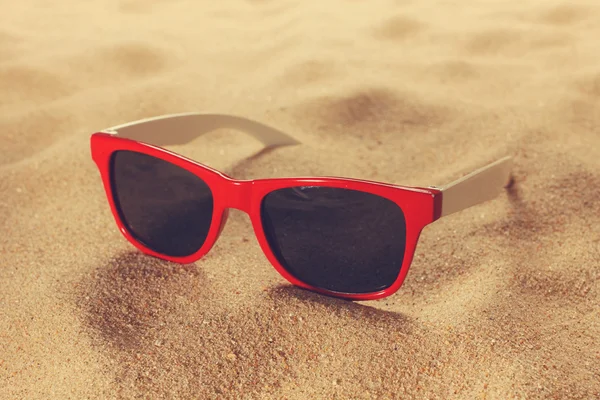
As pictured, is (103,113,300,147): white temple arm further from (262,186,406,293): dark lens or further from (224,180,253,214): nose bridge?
(262,186,406,293): dark lens

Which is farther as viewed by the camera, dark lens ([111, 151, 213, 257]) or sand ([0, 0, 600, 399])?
dark lens ([111, 151, 213, 257])

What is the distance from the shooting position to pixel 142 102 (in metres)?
2.10

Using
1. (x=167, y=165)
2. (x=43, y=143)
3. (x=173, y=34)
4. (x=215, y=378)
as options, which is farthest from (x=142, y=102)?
(x=215, y=378)

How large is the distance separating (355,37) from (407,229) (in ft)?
5.59

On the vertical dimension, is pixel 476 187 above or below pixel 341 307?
above

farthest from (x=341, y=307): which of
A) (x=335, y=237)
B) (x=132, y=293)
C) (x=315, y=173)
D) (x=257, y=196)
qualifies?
(x=315, y=173)

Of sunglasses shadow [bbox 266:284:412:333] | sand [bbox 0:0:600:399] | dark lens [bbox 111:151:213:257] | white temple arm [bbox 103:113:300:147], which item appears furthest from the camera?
white temple arm [bbox 103:113:300:147]

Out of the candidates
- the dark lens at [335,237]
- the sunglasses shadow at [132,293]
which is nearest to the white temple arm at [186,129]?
the sunglasses shadow at [132,293]

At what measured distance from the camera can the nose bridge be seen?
3.82 feet

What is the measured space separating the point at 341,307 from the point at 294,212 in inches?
8.2

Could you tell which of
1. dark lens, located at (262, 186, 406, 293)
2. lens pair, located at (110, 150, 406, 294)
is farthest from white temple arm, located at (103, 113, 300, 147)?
dark lens, located at (262, 186, 406, 293)

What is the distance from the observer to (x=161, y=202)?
1333 millimetres

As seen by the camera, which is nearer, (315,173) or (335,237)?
(335,237)

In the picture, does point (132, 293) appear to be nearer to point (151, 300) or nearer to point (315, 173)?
point (151, 300)
